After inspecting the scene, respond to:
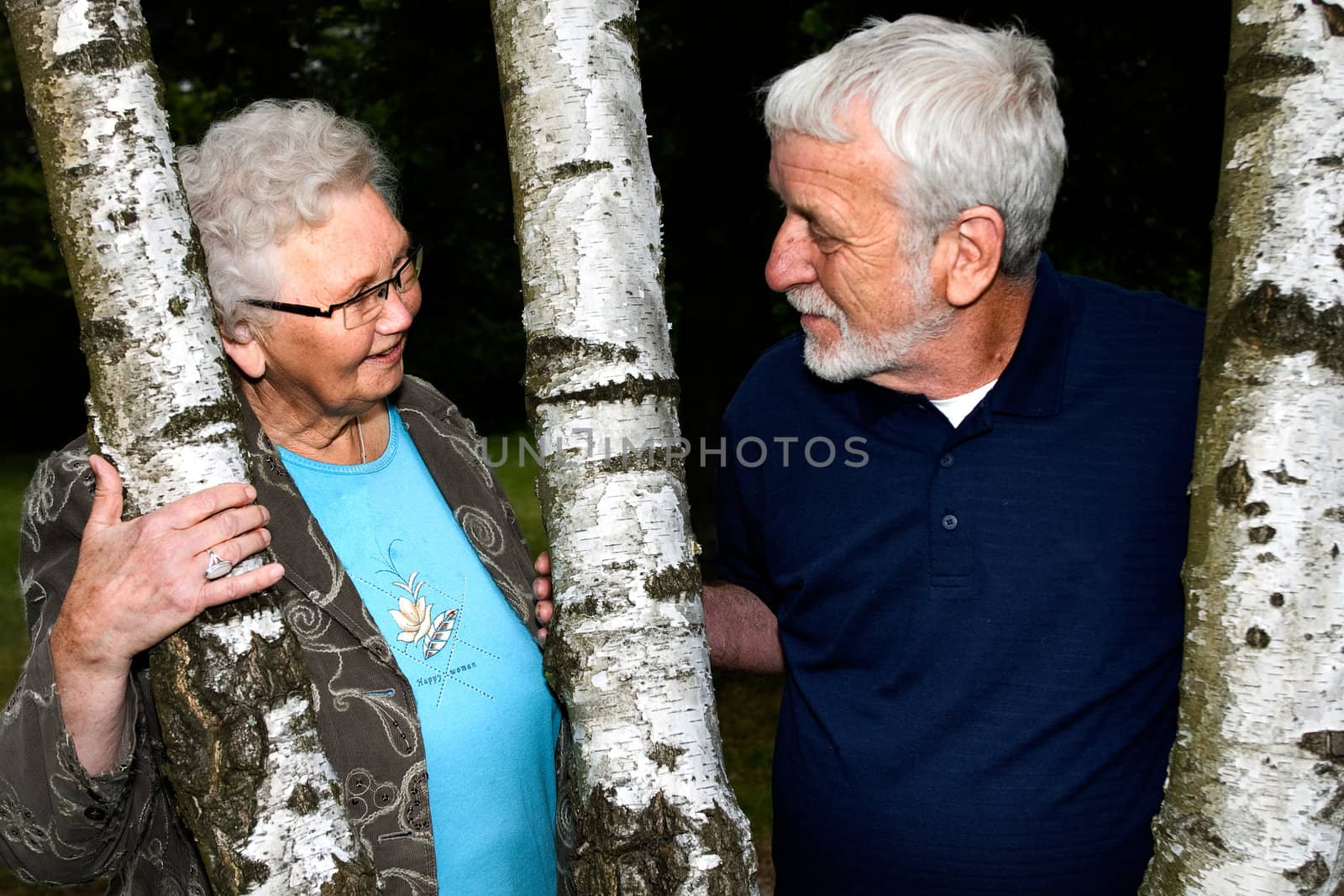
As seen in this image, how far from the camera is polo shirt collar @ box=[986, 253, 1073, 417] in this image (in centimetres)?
233


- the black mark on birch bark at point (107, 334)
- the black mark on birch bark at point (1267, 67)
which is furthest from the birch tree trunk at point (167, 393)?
the black mark on birch bark at point (1267, 67)

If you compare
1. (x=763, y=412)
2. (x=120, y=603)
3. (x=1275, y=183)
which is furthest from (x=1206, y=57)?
(x=120, y=603)

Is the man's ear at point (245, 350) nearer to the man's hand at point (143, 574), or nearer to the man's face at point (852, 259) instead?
the man's hand at point (143, 574)

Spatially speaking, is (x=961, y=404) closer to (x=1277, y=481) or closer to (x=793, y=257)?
(x=793, y=257)

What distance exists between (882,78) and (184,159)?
1.44 meters

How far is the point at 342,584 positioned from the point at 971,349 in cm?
137

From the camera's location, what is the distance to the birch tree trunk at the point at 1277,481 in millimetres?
1477

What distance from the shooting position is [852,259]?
2381 mm

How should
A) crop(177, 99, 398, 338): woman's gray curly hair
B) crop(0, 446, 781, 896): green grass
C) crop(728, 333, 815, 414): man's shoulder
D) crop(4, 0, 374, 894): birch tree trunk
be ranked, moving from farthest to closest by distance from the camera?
crop(0, 446, 781, 896): green grass
crop(728, 333, 815, 414): man's shoulder
crop(177, 99, 398, 338): woman's gray curly hair
crop(4, 0, 374, 894): birch tree trunk

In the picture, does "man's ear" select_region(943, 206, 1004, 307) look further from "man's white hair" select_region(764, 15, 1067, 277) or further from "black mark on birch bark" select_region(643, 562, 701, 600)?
"black mark on birch bark" select_region(643, 562, 701, 600)

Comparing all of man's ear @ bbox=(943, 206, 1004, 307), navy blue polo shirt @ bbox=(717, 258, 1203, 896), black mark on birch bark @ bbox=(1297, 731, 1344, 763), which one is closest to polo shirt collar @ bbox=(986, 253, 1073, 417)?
navy blue polo shirt @ bbox=(717, 258, 1203, 896)

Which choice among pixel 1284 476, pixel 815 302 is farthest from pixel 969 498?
pixel 1284 476

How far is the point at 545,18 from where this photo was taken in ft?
5.88

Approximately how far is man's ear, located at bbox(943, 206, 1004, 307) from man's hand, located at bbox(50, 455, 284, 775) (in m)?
1.40
